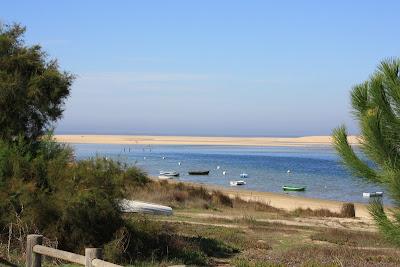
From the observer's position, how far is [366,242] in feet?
63.6

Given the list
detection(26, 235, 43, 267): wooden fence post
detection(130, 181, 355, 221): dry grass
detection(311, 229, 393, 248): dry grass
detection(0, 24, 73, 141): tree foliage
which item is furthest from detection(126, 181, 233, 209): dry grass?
detection(26, 235, 43, 267): wooden fence post

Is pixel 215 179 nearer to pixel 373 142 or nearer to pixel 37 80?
pixel 37 80

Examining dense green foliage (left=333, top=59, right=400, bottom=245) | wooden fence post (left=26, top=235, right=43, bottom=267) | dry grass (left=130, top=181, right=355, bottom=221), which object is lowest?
dry grass (left=130, top=181, right=355, bottom=221)

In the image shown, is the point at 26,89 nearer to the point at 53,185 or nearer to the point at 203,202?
the point at 53,185

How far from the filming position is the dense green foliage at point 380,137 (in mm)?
9805

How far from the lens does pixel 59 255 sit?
8.17 m

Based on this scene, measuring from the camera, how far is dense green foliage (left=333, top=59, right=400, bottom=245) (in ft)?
32.2

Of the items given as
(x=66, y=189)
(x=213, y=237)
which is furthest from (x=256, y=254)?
(x=66, y=189)

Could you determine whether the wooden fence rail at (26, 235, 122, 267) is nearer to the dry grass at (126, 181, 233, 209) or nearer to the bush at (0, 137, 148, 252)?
the bush at (0, 137, 148, 252)

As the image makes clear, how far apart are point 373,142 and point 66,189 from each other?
671cm

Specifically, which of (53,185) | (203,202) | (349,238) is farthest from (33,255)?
(203,202)

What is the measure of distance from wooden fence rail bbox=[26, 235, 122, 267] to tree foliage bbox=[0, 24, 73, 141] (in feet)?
21.8

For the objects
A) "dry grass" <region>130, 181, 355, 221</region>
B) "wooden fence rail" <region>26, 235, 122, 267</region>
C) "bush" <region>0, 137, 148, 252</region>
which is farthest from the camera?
"dry grass" <region>130, 181, 355, 221</region>

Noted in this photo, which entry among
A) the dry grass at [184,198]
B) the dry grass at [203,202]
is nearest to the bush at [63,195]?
the dry grass at [184,198]
